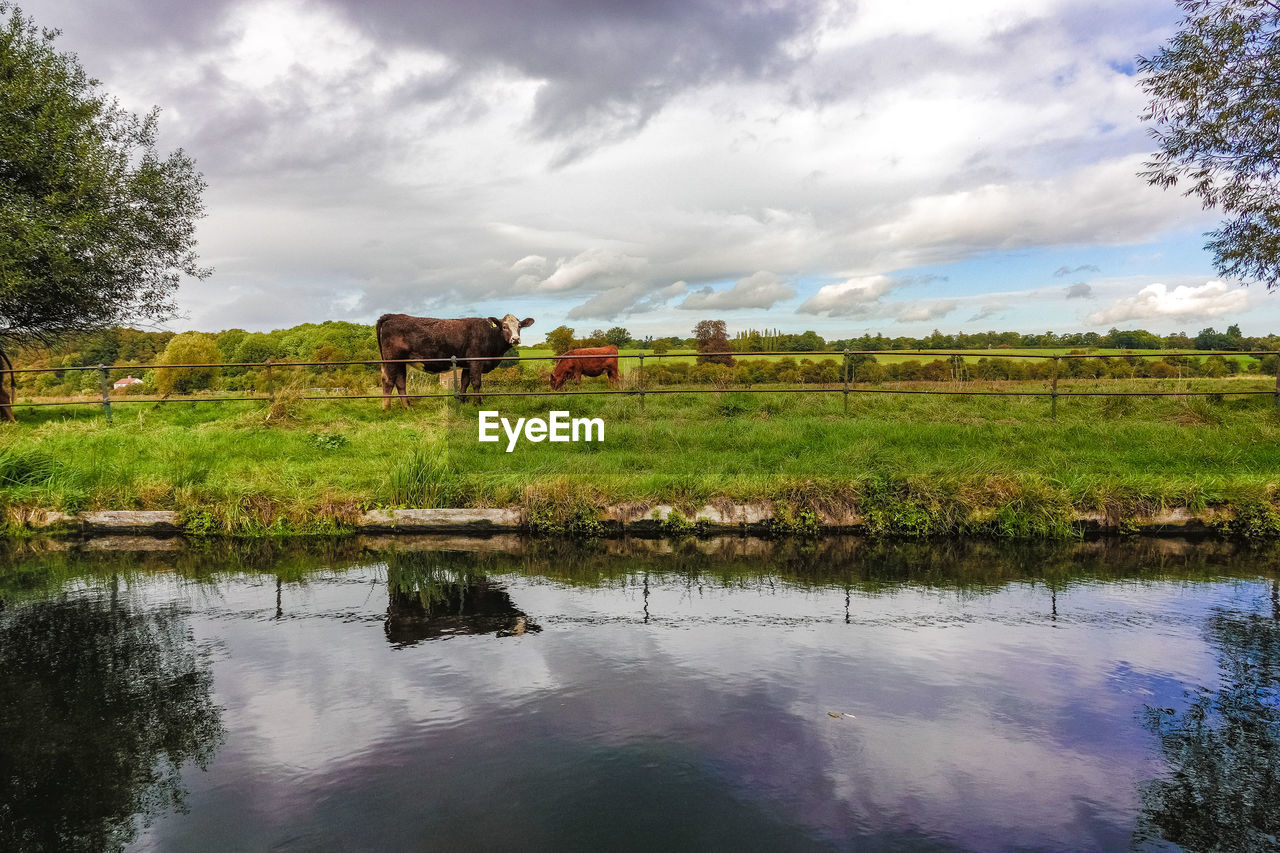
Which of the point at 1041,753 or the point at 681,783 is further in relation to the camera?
the point at 1041,753

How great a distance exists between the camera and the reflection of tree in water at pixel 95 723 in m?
3.22

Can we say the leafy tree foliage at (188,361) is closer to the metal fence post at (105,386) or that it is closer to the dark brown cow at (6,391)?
the metal fence post at (105,386)

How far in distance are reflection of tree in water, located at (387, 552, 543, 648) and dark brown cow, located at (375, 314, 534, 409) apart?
8.67m

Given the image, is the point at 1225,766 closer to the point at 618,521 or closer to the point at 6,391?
the point at 618,521

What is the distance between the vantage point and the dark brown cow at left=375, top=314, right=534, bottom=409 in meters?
15.8

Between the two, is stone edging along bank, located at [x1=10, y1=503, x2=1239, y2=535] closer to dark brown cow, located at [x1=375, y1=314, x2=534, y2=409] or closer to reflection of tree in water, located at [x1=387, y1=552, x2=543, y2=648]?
reflection of tree in water, located at [x1=387, y1=552, x2=543, y2=648]

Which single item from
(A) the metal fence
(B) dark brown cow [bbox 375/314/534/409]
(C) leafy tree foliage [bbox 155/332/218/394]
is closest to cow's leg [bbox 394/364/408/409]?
(B) dark brown cow [bbox 375/314/534/409]

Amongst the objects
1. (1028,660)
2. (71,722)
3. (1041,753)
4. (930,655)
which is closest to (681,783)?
(1041,753)

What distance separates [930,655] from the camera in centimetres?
486

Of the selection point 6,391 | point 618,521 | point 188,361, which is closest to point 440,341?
point 618,521

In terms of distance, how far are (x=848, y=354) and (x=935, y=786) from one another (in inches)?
422

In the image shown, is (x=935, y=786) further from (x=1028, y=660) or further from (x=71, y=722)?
(x=71, y=722)

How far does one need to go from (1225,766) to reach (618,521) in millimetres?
5915

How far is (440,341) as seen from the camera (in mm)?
16141
